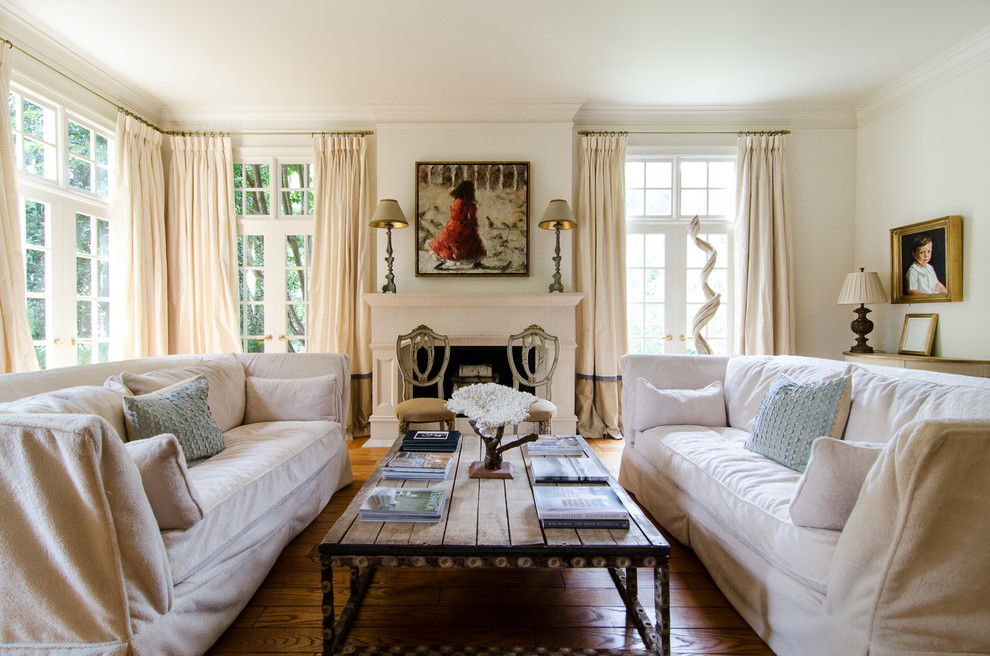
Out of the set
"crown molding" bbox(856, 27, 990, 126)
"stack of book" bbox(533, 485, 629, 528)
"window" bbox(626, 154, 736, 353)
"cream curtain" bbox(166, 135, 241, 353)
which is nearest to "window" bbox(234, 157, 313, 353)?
"cream curtain" bbox(166, 135, 241, 353)

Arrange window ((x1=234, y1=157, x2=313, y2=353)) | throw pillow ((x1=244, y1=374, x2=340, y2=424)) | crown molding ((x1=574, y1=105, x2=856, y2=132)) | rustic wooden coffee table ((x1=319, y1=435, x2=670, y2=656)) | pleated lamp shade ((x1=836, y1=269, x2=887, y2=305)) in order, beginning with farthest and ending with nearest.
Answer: window ((x1=234, y1=157, x2=313, y2=353)), crown molding ((x1=574, y1=105, x2=856, y2=132)), pleated lamp shade ((x1=836, y1=269, x2=887, y2=305)), throw pillow ((x1=244, y1=374, x2=340, y2=424)), rustic wooden coffee table ((x1=319, y1=435, x2=670, y2=656))

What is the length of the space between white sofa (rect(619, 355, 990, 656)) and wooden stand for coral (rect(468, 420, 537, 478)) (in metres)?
0.78

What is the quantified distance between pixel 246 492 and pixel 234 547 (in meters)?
0.19

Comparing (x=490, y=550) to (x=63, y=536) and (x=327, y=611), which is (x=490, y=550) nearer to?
(x=327, y=611)

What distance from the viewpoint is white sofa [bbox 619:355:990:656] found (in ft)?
3.48

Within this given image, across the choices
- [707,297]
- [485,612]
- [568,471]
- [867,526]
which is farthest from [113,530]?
[707,297]

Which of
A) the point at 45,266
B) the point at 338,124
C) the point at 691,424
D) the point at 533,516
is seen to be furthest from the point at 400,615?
the point at 338,124

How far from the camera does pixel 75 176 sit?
11.0 ft

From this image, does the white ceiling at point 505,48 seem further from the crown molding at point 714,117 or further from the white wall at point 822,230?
the white wall at point 822,230

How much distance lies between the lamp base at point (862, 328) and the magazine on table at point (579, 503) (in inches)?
131

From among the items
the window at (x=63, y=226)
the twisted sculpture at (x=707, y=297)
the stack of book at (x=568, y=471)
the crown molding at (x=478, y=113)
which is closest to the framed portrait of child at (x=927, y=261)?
the twisted sculpture at (x=707, y=297)

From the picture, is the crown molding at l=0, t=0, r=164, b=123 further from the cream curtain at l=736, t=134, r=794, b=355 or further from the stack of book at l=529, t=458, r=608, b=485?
the cream curtain at l=736, t=134, r=794, b=355

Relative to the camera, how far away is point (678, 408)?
252 centimetres

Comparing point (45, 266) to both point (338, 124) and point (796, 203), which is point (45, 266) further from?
point (796, 203)
